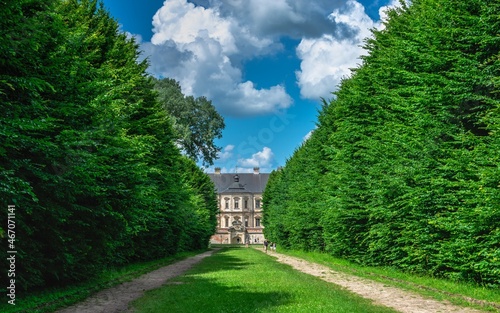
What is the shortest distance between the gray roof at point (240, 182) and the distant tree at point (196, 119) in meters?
57.8

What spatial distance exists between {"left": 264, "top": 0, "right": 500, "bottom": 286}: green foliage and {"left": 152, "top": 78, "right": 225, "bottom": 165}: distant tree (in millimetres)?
38106

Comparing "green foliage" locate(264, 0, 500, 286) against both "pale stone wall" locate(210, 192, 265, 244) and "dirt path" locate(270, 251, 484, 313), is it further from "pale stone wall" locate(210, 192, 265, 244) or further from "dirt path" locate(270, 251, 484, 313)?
"pale stone wall" locate(210, 192, 265, 244)

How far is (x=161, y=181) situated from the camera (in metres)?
30.8

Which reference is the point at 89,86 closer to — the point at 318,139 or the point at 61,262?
the point at 61,262

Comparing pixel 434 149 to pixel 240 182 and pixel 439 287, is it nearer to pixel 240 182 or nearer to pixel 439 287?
pixel 439 287

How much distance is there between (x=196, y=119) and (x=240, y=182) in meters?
62.5

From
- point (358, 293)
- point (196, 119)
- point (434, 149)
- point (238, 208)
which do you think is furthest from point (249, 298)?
point (238, 208)

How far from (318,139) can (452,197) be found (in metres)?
22.7

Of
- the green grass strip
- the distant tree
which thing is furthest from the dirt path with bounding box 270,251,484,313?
the distant tree

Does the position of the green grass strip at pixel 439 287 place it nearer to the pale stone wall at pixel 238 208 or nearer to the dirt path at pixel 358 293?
the dirt path at pixel 358 293

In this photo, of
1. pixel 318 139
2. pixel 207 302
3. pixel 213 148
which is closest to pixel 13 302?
pixel 207 302

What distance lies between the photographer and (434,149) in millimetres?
16672

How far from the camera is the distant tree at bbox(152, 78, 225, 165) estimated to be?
6072 cm

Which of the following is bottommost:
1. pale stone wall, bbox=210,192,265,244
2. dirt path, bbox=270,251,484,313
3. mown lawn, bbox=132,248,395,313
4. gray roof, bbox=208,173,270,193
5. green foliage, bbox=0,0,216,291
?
dirt path, bbox=270,251,484,313
